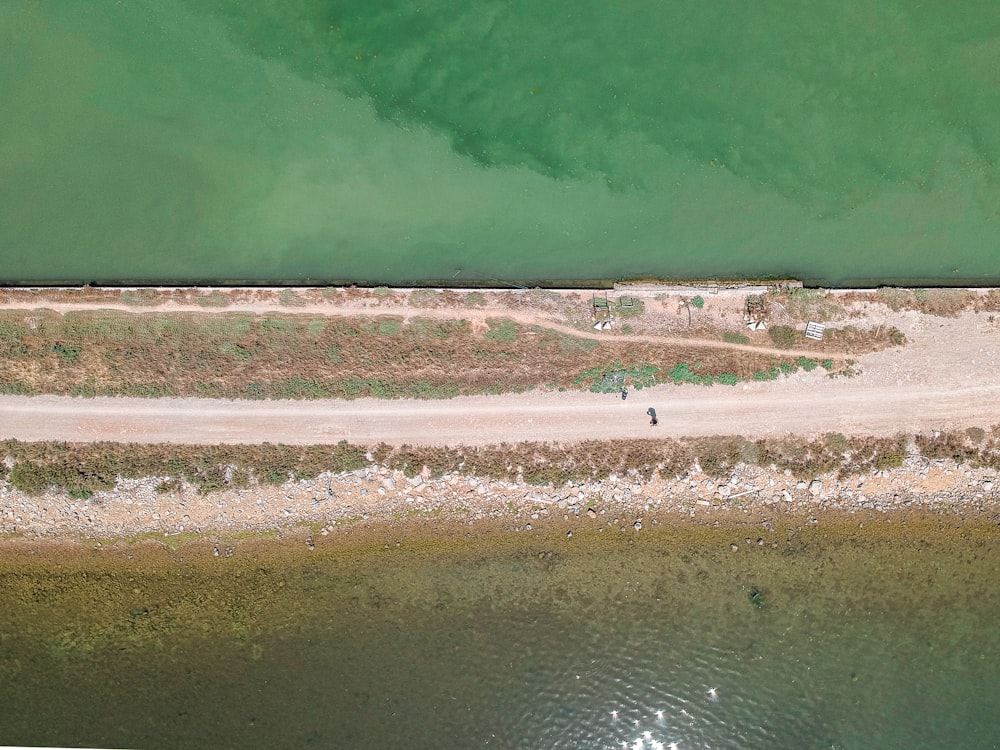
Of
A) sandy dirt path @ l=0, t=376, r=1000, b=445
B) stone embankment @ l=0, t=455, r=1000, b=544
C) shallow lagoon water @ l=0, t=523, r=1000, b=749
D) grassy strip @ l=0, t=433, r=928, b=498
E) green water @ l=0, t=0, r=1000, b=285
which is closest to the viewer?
grassy strip @ l=0, t=433, r=928, b=498

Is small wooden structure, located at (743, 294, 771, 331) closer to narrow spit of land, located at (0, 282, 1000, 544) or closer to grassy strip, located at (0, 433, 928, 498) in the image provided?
narrow spit of land, located at (0, 282, 1000, 544)

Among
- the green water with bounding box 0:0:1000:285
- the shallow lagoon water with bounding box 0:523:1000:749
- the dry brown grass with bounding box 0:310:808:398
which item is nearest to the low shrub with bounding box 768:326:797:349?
the dry brown grass with bounding box 0:310:808:398

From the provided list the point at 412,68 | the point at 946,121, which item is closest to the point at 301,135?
the point at 412,68

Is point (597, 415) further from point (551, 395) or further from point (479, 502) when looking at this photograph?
point (479, 502)

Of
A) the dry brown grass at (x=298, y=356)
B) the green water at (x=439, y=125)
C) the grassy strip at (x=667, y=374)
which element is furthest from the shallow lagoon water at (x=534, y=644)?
the green water at (x=439, y=125)

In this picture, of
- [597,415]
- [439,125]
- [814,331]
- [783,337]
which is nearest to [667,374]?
[597,415]

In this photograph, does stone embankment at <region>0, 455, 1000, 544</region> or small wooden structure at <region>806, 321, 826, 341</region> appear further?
stone embankment at <region>0, 455, 1000, 544</region>
